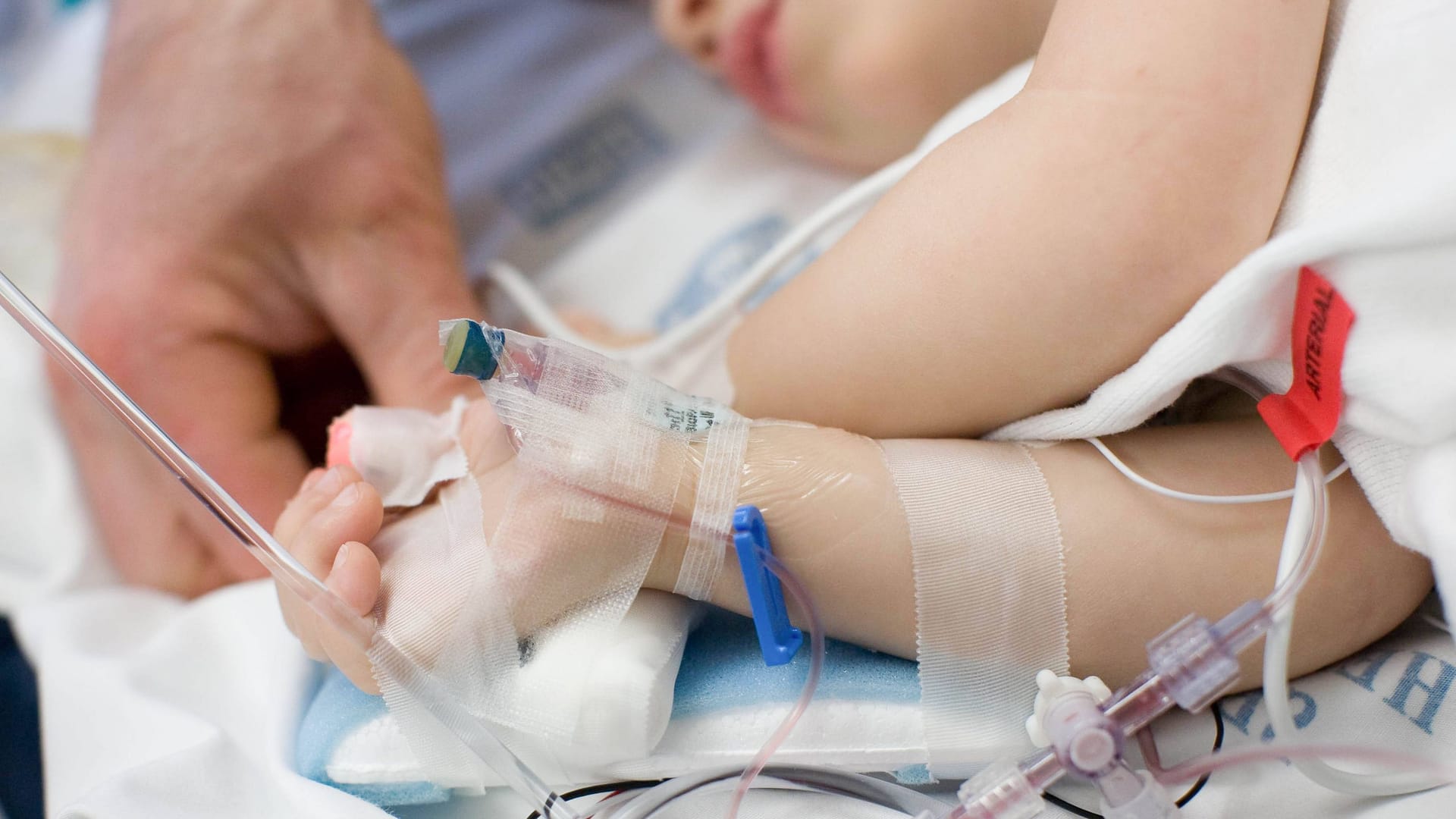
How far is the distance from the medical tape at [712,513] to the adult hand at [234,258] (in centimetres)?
35

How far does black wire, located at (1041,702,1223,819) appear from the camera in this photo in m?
0.68

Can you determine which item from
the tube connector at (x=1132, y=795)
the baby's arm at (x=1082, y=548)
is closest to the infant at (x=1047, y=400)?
the baby's arm at (x=1082, y=548)

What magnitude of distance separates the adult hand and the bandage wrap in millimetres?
294

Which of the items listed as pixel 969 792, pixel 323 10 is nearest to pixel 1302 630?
pixel 969 792

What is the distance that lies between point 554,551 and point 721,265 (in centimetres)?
67

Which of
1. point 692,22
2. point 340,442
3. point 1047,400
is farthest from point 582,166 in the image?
point 1047,400

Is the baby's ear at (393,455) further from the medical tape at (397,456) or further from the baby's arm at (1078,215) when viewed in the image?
the baby's arm at (1078,215)

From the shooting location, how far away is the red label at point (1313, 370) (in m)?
0.60

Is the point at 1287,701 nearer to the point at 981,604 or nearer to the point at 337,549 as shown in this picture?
the point at 981,604

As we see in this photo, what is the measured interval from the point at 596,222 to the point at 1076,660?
933 millimetres

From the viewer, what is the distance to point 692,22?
52.1 inches

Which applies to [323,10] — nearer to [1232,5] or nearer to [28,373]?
[28,373]

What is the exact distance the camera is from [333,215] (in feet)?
3.47

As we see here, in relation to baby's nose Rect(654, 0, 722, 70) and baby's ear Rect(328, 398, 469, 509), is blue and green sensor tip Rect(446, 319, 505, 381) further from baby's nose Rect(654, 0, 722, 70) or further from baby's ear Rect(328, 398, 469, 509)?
baby's nose Rect(654, 0, 722, 70)
